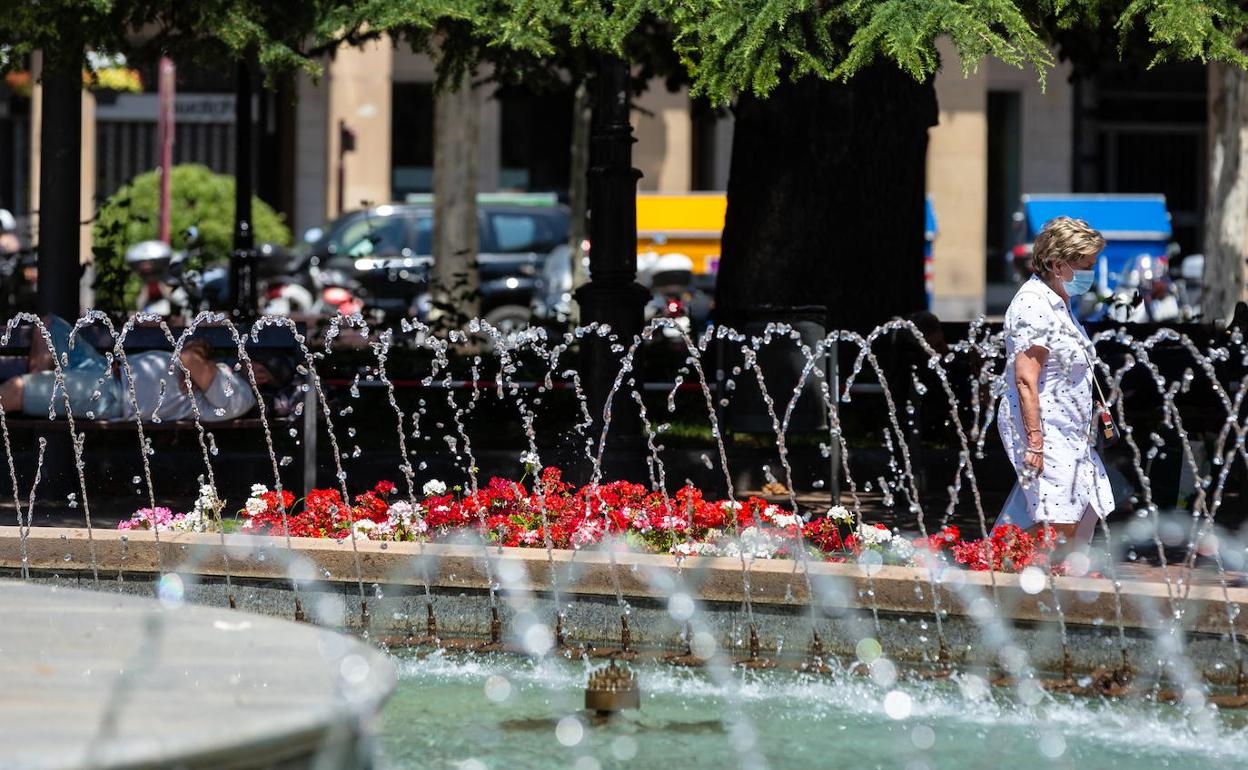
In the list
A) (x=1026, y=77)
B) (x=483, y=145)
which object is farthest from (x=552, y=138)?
(x=1026, y=77)

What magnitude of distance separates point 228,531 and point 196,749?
3685 mm

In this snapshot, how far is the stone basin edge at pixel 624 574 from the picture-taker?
5938mm

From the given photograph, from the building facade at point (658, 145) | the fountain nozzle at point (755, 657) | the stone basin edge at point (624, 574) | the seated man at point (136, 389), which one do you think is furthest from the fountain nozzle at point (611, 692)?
the building facade at point (658, 145)

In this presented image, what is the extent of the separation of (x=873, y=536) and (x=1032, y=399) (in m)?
0.65

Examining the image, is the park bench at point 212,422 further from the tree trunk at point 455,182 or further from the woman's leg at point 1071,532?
the tree trunk at point 455,182

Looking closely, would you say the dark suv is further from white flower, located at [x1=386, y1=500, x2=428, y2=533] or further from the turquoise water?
the turquoise water

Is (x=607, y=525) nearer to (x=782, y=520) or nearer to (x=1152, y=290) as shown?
(x=782, y=520)

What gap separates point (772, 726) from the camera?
563 cm

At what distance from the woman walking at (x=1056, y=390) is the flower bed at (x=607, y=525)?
159mm

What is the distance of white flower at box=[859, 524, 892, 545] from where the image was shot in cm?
679

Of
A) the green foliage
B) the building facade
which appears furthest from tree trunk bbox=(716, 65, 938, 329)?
the building facade

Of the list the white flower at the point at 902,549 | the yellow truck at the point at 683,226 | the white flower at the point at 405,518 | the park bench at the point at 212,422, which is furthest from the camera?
the yellow truck at the point at 683,226

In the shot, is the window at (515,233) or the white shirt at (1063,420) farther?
the window at (515,233)

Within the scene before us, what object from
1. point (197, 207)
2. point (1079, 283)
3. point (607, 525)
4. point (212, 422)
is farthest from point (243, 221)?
point (197, 207)
